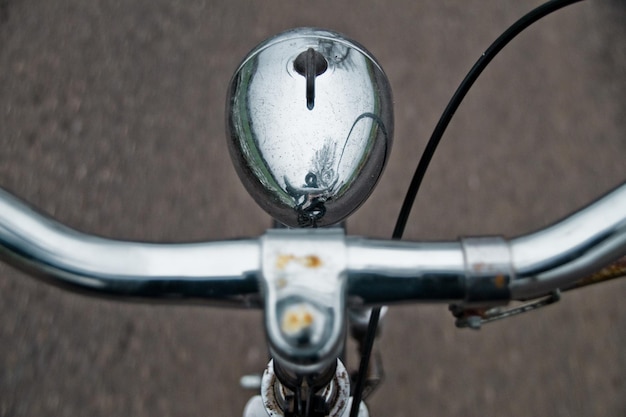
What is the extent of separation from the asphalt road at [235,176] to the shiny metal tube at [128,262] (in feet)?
3.44

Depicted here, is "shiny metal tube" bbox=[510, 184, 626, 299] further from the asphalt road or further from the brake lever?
the asphalt road

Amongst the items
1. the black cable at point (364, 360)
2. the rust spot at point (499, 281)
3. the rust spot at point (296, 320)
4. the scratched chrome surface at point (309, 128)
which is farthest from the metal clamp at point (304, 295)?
the black cable at point (364, 360)

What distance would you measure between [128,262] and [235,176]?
49.3 inches

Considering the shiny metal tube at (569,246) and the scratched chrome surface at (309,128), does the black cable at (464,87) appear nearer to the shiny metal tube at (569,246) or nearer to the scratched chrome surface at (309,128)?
the scratched chrome surface at (309,128)

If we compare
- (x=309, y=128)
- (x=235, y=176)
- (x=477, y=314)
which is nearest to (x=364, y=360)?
(x=477, y=314)

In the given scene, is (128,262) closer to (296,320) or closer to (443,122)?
(296,320)

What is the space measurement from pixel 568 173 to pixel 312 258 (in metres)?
1.47

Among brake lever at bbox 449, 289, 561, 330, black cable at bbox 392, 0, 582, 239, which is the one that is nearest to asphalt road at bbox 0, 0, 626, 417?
brake lever at bbox 449, 289, 561, 330

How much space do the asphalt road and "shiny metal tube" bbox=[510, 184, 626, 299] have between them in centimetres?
106

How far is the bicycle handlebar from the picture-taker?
0.41m

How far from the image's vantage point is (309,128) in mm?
619

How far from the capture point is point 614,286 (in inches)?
61.3

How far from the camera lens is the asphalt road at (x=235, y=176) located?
4.68 feet

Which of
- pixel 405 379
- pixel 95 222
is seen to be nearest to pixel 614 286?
pixel 405 379
